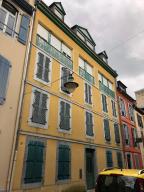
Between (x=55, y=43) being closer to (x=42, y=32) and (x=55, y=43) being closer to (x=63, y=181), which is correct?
(x=42, y=32)

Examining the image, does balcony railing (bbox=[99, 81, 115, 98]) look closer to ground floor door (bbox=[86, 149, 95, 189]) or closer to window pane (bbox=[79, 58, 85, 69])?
window pane (bbox=[79, 58, 85, 69])

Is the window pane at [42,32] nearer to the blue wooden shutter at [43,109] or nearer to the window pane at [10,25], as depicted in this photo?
the window pane at [10,25]

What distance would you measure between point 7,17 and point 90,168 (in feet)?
31.5

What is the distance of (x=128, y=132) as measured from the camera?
1903 cm

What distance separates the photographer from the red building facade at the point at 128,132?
17344 mm

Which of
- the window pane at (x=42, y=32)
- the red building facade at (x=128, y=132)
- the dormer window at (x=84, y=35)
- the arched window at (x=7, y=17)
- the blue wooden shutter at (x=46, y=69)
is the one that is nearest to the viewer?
the arched window at (x=7, y=17)

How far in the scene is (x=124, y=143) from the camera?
16.9 meters

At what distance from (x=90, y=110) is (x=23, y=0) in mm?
7819

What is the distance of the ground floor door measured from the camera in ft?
37.6

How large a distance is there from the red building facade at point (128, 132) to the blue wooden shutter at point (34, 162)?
9861 mm

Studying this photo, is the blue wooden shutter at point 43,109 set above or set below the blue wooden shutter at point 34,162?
above

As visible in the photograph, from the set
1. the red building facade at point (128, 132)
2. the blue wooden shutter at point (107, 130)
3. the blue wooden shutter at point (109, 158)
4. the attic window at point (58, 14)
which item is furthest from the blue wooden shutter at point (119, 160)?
the attic window at point (58, 14)

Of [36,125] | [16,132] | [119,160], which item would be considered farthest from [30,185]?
[119,160]

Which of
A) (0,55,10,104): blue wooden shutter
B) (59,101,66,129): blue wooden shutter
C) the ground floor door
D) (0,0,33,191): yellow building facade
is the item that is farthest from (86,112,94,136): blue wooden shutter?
(0,55,10,104): blue wooden shutter
